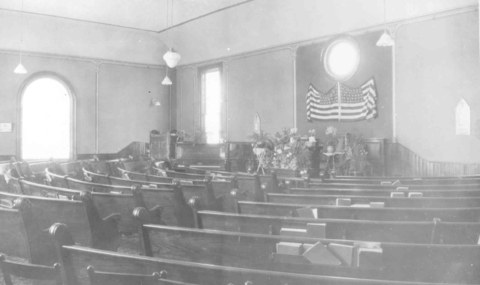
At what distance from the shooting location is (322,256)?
2121mm

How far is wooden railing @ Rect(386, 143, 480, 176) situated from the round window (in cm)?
209

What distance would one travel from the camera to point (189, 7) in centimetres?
1306

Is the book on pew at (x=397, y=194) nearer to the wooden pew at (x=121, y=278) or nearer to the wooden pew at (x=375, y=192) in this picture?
the wooden pew at (x=375, y=192)

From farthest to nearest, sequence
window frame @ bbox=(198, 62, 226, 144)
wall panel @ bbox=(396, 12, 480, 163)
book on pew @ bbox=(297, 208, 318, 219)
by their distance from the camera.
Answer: window frame @ bbox=(198, 62, 226, 144) < wall panel @ bbox=(396, 12, 480, 163) < book on pew @ bbox=(297, 208, 318, 219)

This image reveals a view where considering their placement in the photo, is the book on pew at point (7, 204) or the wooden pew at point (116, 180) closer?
the book on pew at point (7, 204)

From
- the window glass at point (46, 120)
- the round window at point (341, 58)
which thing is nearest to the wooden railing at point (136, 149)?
the window glass at point (46, 120)

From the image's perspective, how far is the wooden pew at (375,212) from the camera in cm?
334

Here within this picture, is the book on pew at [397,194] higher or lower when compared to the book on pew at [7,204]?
higher

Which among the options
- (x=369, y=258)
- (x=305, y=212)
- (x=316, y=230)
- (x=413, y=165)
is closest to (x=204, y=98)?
(x=413, y=165)

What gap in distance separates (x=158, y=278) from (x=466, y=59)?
8700mm

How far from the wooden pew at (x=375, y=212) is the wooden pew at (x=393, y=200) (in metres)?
0.37

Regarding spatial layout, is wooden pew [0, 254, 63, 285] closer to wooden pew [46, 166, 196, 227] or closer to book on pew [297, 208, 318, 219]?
book on pew [297, 208, 318, 219]

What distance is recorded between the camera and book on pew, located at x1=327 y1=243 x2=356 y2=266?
211cm

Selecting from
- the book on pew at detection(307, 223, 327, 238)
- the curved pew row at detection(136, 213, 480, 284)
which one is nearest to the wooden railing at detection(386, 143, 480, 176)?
the book on pew at detection(307, 223, 327, 238)
